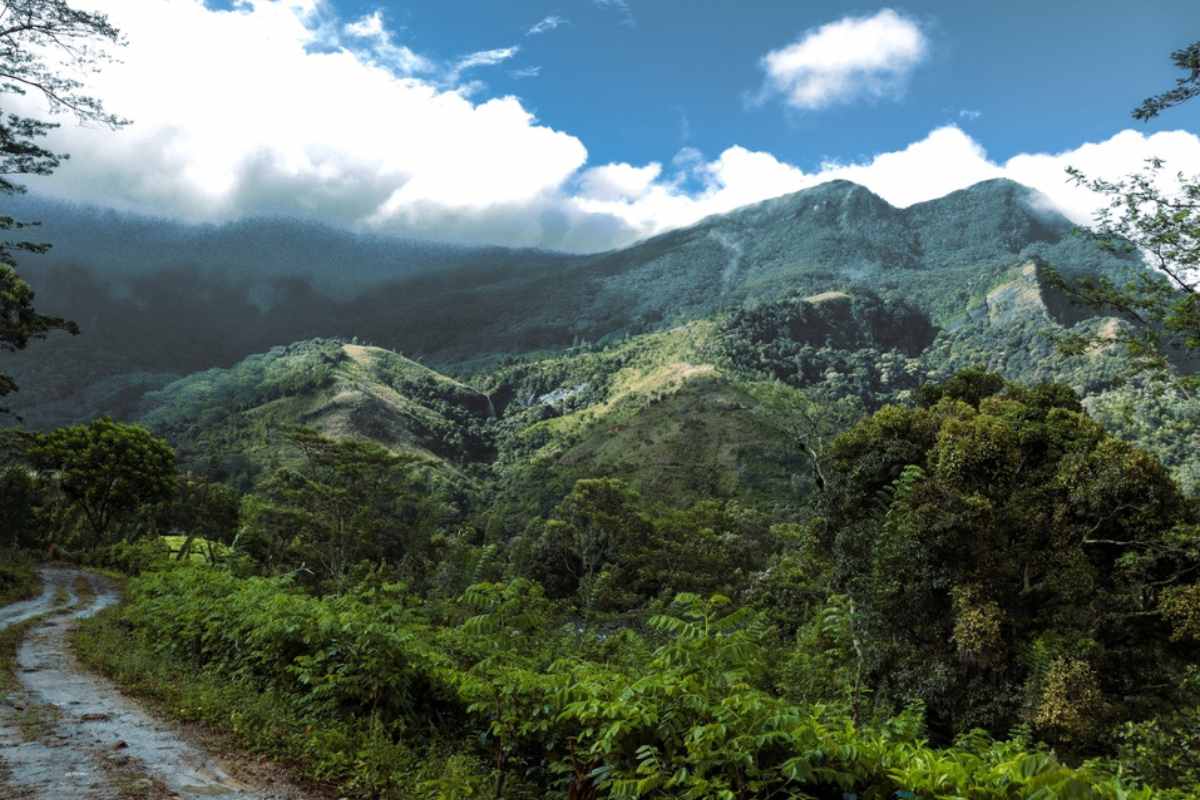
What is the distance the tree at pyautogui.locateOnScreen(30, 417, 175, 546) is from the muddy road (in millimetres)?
39778

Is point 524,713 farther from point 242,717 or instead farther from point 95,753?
point 95,753

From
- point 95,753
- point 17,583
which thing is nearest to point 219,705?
point 95,753

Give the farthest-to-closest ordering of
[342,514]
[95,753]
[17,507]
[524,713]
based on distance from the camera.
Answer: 1. [17,507]
2. [342,514]
3. [95,753]
4. [524,713]

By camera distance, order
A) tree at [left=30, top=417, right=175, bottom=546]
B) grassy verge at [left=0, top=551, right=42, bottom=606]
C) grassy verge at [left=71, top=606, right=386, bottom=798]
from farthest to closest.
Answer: tree at [left=30, top=417, right=175, bottom=546] → grassy verge at [left=0, top=551, right=42, bottom=606] → grassy verge at [left=71, top=606, right=386, bottom=798]

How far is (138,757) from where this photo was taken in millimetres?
6652

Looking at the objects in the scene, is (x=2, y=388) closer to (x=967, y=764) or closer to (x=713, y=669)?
(x=713, y=669)

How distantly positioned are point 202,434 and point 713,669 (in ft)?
561

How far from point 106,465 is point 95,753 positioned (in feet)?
147

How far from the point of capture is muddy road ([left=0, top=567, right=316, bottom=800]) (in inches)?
228

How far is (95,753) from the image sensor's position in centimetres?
664

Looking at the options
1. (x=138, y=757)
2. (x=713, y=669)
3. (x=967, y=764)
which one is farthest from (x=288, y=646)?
(x=967, y=764)

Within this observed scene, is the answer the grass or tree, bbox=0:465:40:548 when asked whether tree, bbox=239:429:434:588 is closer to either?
tree, bbox=0:465:40:548

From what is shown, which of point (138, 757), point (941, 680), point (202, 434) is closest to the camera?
point (138, 757)

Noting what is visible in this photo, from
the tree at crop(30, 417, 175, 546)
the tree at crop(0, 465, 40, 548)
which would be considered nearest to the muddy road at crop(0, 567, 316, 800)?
the tree at crop(30, 417, 175, 546)
